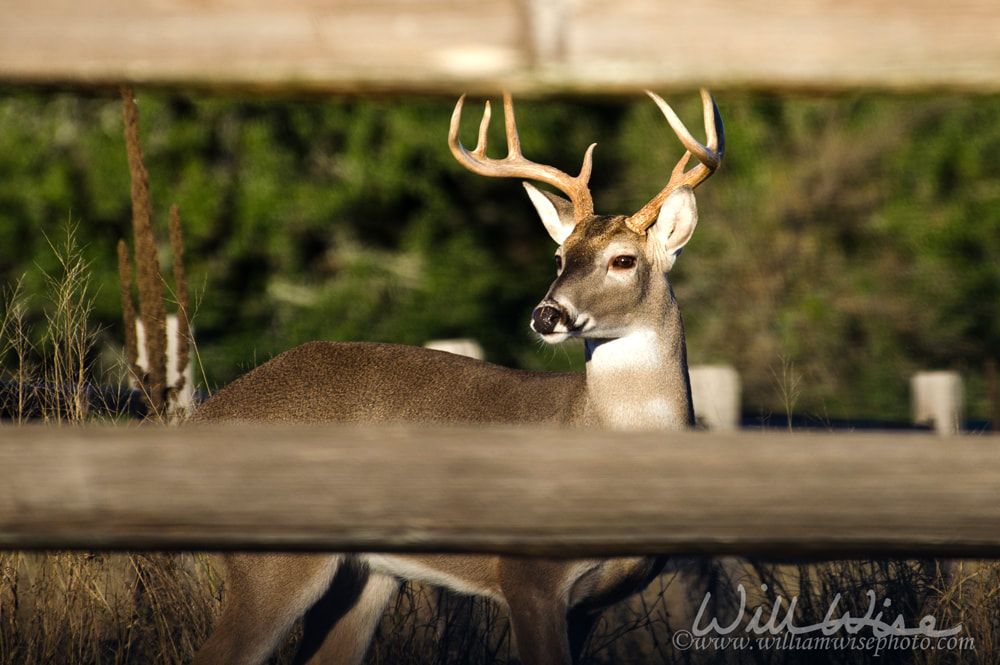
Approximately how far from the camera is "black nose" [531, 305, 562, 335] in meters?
4.02

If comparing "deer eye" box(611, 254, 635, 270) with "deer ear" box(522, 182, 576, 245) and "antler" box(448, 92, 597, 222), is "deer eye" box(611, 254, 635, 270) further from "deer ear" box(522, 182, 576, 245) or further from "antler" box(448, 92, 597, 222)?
"deer ear" box(522, 182, 576, 245)

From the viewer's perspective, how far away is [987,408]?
10273 mm

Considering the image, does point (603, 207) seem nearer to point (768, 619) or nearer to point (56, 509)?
point (768, 619)

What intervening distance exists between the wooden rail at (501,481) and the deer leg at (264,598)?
6.61 ft

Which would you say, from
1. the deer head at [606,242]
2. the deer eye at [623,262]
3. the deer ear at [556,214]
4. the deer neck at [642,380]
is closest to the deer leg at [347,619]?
the deer neck at [642,380]

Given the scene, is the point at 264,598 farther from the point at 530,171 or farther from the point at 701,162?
the point at 701,162

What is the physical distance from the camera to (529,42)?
5.16 feet

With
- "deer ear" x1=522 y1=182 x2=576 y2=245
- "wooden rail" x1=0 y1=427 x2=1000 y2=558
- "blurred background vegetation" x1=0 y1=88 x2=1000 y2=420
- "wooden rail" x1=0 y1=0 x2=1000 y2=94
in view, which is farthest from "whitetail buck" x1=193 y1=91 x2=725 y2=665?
"blurred background vegetation" x1=0 y1=88 x2=1000 y2=420

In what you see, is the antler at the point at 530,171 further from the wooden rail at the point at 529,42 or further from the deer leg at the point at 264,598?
the wooden rail at the point at 529,42

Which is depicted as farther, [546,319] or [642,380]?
[642,380]

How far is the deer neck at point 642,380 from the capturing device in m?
4.10

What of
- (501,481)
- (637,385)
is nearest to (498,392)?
(637,385)

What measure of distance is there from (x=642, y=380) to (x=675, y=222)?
0.71 metres

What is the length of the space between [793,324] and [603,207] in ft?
7.76
